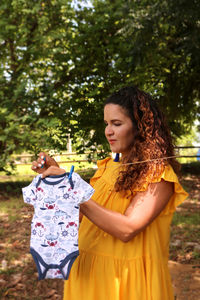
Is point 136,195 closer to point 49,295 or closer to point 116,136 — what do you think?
point 116,136

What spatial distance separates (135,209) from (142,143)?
13.2 inches

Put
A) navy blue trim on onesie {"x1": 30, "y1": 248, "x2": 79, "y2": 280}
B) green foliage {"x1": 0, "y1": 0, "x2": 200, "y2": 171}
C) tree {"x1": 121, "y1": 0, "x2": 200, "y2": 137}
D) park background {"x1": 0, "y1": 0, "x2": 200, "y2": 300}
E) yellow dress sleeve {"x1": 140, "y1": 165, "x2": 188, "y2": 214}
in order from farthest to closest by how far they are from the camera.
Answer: tree {"x1": 121, "y1": 0, "x2": 200, "y2": 137} → green foliage {"x1": 0, "y1": 0, "x2": 200, "y2": 171} → park background {"x1": 0, "y1": 0, "x2": 200, "y2": 300} → yellow dress sleeve {"x1": 140, "y1": 165, "x2": 188, "y2": 214} → navy blue trim on onesie {"x1": 30, "y1": 248, "x2": 79, "y2": 280}

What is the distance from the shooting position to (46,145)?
2.29 meters

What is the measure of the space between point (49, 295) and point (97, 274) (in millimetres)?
2407

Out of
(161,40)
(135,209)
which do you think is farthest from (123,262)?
(161,40)

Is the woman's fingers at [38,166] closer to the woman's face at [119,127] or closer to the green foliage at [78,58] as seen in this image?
the woman's face at [119,127]

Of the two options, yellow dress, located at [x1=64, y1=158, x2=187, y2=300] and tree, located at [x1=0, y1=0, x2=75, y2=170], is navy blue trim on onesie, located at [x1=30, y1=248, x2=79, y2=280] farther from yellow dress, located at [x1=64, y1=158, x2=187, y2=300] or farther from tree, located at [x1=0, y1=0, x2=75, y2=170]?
tree, located at [x1=0, y1=0, x2=75, y2=170]

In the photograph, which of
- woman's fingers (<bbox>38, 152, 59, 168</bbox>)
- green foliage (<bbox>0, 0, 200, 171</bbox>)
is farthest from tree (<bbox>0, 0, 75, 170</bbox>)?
woman's fingers (<bbox>38, 152, 59, 168</bbox>)

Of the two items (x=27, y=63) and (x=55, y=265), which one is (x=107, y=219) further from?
(x=27, y=63)

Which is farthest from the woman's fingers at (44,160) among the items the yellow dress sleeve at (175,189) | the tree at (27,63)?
the tree at (27,63)

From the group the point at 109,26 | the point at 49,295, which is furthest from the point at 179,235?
the point at 109,26

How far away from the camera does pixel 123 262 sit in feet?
4.86

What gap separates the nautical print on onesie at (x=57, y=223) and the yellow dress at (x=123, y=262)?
26cm

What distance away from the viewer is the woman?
1447 mm
